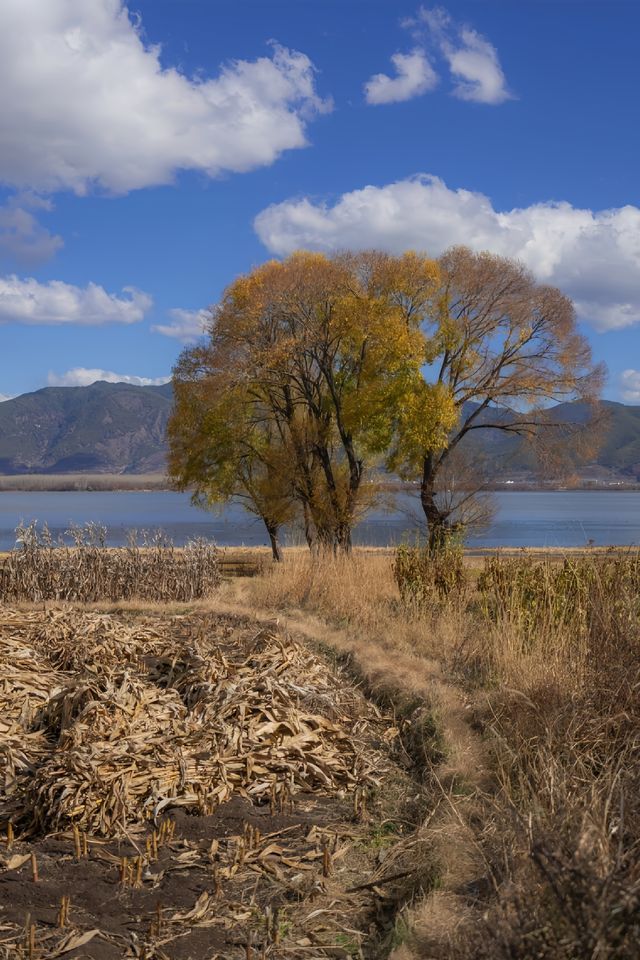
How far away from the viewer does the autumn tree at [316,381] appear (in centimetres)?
3172

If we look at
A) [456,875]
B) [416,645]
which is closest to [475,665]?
[416,645]

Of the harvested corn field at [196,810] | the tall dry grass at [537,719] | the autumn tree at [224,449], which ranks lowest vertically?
the harvested corn field at [196,810]

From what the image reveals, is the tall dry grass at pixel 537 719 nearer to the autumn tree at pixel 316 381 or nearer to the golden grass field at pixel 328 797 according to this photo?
the golden grass field at pixel 328 797

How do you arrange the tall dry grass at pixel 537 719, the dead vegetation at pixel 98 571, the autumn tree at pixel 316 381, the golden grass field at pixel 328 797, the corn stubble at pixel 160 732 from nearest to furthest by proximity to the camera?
the tall dry grass at pixel 537 719, the golden grass field at pixel 328 797, the corn stubble at pixel 160 732, the dead vegetation at pixel 98 571, the autumn tree at pixel 316 381

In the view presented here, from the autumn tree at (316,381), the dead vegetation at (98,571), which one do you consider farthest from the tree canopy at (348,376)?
the dead vegetation at (98,571)

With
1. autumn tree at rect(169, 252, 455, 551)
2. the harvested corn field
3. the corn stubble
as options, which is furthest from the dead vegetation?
autumn tree at rect(169, 252, 455, 551)

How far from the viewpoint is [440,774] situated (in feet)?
21.9

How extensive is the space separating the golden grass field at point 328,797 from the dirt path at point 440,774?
0.9 inches

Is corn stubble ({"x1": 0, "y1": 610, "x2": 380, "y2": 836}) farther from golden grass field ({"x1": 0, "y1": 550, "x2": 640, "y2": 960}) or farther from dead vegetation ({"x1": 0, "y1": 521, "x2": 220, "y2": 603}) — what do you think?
dead vegetation ({"x1": 0, "y1": 521, "x2": 220, "y2": 603})

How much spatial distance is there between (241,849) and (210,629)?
6622mm

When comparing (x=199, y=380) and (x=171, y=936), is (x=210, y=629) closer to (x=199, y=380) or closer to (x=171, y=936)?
(x=171, y=936)

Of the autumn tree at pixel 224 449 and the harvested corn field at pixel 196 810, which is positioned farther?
the autumn tree at pixel 224 449

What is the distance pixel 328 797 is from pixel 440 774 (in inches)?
32.3

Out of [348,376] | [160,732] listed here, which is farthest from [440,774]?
[348,376]
